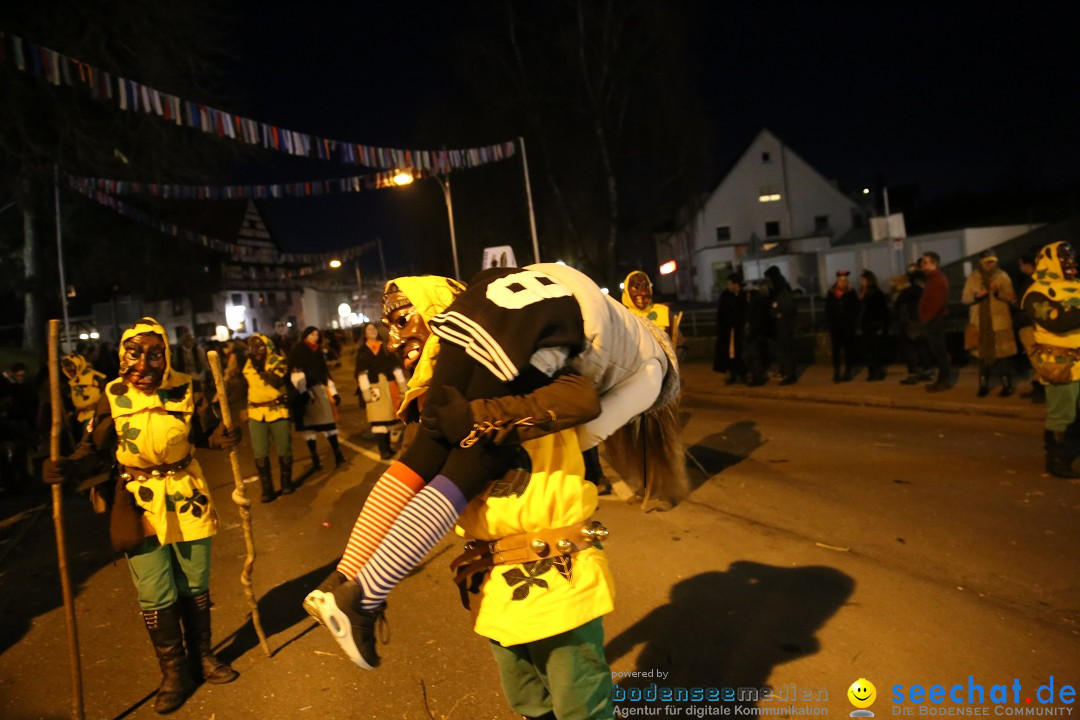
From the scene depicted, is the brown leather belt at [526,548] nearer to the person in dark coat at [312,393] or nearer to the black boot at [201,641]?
the black boot at [201,641]

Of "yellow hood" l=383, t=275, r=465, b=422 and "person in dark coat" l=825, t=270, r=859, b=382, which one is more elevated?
"yellow hood" l=383, t=275, r=465, b=422

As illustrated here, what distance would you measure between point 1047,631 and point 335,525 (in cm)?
584

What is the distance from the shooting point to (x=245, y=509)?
4.67 m

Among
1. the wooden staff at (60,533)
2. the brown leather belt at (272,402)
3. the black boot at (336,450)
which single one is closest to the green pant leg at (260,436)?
the brown leather belt at (272,402)

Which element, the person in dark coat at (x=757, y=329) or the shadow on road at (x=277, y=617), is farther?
the person in dark coat at (x=757, y=329)

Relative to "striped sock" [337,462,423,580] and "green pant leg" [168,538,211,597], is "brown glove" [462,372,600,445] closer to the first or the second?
"striped sock" [337,462,423,580]

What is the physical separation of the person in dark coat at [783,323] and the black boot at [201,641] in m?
11.7

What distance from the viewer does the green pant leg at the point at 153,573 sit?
4.17 m

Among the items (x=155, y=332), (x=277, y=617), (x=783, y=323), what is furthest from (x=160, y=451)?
(x=783, y=323)

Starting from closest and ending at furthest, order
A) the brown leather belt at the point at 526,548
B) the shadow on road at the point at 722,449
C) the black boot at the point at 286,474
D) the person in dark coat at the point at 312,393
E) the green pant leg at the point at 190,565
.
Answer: the brown leather belt at the point at 526,548 → the green pant leg at the point at 190,565 → the shadow on road at the point at 722,449 → the black boot at the point at 286,474 → the person in dark coat at the point at 312,393

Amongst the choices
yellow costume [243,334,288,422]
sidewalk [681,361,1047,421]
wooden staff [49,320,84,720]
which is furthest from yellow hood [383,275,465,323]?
sidewalk [681,361,1047,421]

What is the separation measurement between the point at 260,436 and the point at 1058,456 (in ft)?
27.0

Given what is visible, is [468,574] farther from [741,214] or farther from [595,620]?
[741,214]

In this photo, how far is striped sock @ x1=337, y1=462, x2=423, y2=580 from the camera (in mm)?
1990
